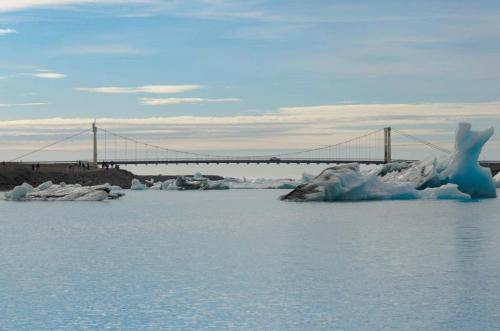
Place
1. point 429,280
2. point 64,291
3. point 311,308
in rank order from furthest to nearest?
1. point 429,280
2. point 64,291
3. point 311,308

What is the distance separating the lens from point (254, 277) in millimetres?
17609

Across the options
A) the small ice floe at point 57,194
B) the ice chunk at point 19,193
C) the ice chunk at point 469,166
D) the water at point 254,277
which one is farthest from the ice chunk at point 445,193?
the ice chunk at point 19,193

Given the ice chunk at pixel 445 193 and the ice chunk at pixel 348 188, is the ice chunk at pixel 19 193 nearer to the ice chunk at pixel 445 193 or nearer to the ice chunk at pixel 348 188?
the ice chunk at pixel 348 188

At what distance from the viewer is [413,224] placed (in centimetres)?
3381

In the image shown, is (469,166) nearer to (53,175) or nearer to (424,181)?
(424,181)

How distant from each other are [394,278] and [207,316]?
551cm

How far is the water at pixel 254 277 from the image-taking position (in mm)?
13180

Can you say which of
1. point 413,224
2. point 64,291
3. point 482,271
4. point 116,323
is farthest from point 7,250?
point 413,224

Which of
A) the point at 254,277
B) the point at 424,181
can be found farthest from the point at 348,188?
the point at 254,277

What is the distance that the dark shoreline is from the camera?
99.5 meters

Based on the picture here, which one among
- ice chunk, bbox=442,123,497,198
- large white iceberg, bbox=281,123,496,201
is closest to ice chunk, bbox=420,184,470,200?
large white iceberg, bbox=281,123,496,201

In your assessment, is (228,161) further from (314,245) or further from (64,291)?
(64,291)

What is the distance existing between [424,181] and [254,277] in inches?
1576

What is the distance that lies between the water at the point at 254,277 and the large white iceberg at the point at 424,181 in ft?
58.3
